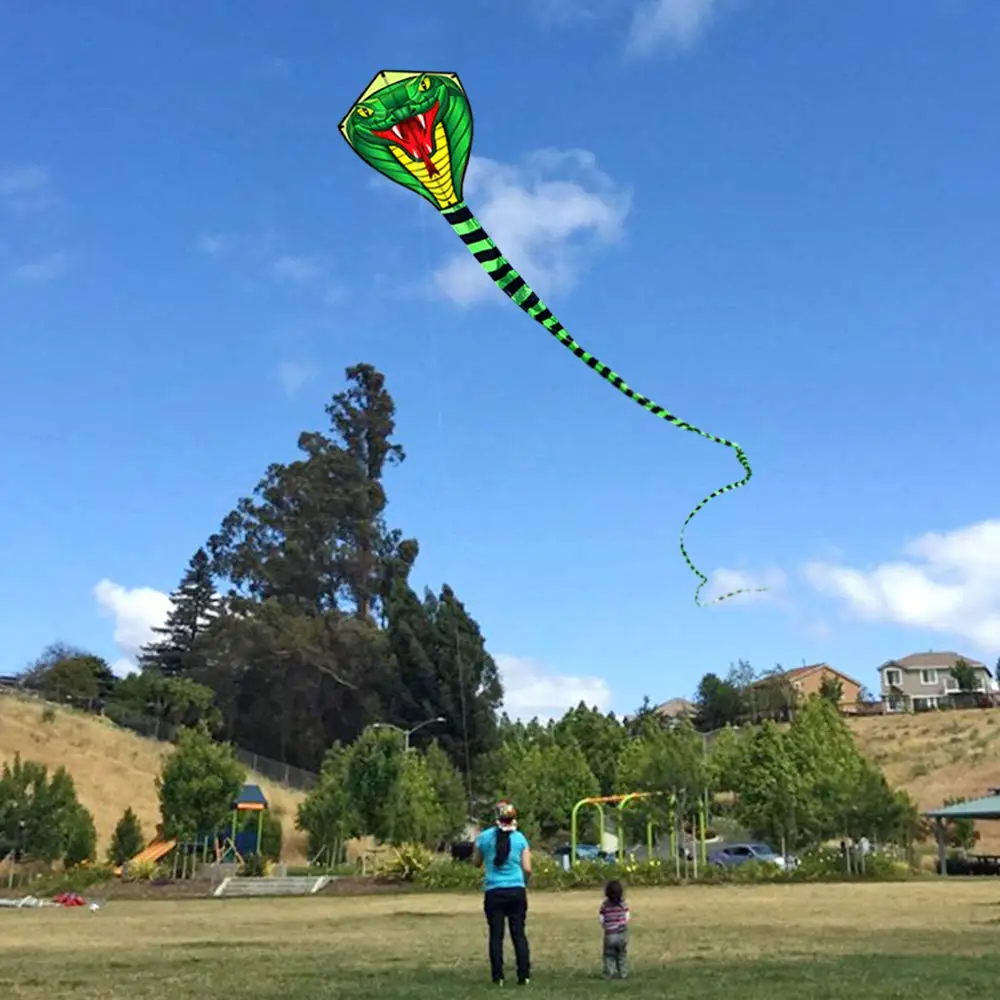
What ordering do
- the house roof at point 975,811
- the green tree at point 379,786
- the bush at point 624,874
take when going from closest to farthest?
1. the bush at point 624,874
2. the house roof at point 975,811
3. the green tree at point 379,786

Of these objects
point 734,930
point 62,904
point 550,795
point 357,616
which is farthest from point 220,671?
point 734,930

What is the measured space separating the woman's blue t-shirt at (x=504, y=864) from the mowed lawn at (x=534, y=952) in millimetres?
775

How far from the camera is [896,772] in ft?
266

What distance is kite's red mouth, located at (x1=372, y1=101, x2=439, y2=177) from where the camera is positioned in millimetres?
10164

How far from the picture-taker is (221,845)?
47844 millimetres

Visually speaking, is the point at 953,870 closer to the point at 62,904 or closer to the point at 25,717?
the point at 62,904

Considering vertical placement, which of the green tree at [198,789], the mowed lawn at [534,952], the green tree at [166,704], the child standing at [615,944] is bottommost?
the mowed lawn at [534,952]

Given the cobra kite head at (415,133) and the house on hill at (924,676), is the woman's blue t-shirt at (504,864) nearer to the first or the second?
the cobra kite head at (415,133)

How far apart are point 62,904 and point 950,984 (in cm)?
2634

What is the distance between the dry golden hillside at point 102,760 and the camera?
64312 mm

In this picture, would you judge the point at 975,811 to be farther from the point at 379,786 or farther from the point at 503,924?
the point at 503,924

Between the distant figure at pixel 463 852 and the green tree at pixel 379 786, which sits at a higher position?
the green tree at pixel 379 786

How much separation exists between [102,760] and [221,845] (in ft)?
83.1

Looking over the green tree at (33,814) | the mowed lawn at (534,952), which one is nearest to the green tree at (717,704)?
the green tree at (33,814)
